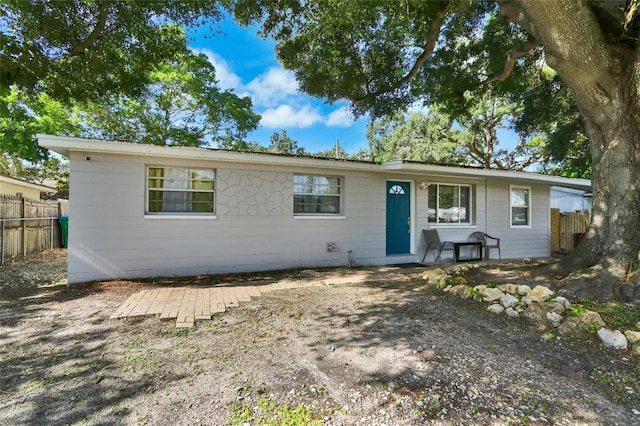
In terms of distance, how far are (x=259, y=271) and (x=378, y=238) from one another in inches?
125

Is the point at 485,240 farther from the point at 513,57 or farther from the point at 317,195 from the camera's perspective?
the point at 317,195

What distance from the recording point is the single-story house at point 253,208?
6.13 metres

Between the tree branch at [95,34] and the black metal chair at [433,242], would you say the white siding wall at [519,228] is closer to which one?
the black metal chair at [433,242]

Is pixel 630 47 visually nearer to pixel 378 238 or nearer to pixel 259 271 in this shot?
pixel 378 238

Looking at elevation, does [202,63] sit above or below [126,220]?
above

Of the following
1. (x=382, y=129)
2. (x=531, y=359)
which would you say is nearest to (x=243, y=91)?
(x=382, y=129)

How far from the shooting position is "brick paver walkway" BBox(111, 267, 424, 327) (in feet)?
13.8

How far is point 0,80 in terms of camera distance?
5.64 m

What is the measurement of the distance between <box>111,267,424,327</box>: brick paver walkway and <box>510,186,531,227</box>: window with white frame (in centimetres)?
579

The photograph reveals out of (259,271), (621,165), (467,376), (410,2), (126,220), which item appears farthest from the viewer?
(259,271)

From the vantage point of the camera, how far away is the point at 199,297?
503cm

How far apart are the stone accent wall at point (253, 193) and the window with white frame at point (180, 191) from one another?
23 cm

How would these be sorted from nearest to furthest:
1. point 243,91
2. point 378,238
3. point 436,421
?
point 436,421, point 378,238, point 243,91

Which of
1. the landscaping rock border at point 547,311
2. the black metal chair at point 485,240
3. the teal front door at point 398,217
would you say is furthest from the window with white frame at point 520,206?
the landscaping rock border at point 547,311
